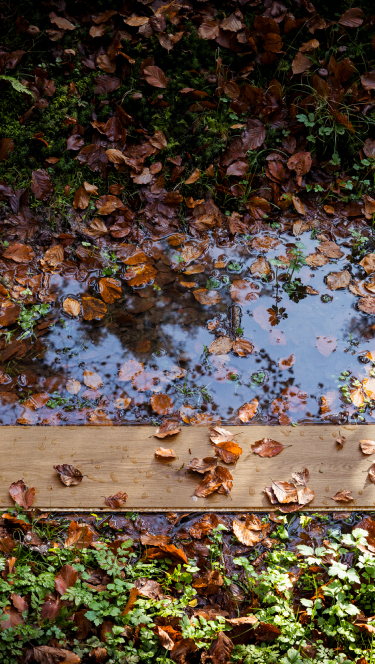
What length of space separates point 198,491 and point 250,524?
0.25 metres

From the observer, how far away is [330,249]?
9.44ft

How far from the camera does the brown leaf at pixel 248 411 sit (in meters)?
2.17

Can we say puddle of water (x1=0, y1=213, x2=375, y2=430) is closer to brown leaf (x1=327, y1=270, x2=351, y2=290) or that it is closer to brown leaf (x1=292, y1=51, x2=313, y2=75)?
brown leaf (x1=327, y1=270, x2=351, y2=290)

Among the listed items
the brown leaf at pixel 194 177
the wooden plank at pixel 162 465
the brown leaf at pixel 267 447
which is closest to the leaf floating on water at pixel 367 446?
the wooden plank at pixel 162 465

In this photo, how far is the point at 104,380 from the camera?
7.54 ft

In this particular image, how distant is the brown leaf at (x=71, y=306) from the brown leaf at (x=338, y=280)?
1.49 meters

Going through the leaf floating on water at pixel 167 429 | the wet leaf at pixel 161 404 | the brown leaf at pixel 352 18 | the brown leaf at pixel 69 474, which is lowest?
the brown leaf at pixel 69 474

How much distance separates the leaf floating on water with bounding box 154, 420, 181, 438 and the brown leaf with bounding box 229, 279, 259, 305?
861mm

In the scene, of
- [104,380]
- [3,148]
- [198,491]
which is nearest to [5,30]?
[3,148]

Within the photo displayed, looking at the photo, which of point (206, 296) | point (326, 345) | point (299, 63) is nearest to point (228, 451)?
point (326, 345)

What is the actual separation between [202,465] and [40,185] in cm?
207

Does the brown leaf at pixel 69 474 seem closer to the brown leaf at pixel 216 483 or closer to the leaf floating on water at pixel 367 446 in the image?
the brown leaf at pixel 216 483

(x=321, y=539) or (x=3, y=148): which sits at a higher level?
(x=3, y=148)

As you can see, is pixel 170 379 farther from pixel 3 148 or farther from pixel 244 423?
pixel 3 148
